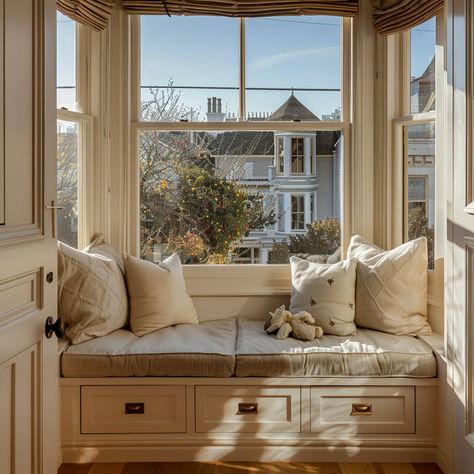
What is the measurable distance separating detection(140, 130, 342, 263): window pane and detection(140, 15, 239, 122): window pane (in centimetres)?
15

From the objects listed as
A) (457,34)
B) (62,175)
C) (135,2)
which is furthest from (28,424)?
(135,2)

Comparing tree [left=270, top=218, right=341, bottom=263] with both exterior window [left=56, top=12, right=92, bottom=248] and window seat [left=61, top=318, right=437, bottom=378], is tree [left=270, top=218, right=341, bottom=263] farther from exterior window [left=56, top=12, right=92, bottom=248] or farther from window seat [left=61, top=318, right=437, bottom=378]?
exterior window [left=56, top=12, right=92, bottom=248]

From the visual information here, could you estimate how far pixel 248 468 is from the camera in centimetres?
267

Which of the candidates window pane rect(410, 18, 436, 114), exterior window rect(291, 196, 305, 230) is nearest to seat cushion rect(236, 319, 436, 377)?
exterior window rect(291, 196, 305, 230)

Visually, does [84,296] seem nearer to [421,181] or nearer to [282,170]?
[282,170]

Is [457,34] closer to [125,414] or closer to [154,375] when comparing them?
[154,375]

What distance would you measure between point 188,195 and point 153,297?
28.8 inches

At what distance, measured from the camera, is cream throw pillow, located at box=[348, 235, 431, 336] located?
9.93ft

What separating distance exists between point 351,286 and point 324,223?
54 centimetres

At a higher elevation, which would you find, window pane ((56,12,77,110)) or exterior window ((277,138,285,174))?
window pane ((56,12,77,110))

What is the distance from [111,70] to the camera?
3.38 m

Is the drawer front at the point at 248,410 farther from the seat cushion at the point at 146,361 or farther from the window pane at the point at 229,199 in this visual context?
the window pane at the point at 229,199

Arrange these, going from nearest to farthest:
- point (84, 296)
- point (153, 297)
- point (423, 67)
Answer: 1. point (84, 296)
2. point (153, 297)
3. point (423, 67)

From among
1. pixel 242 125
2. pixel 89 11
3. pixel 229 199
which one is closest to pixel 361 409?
pixel 229 199
